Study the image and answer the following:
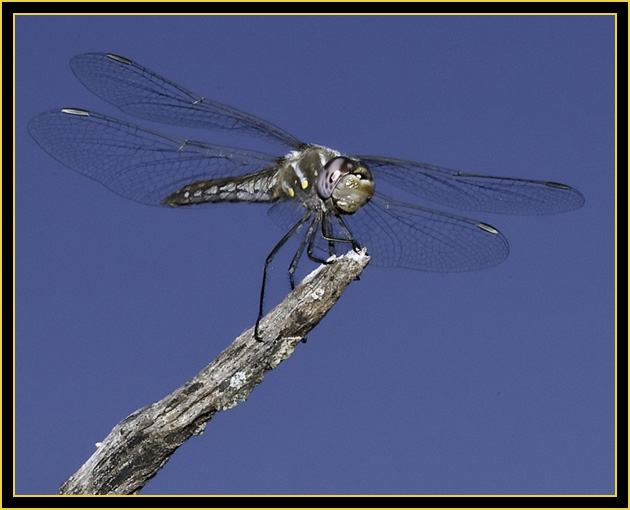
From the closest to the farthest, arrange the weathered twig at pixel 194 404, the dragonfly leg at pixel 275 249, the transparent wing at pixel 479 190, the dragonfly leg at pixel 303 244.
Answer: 1. the weathered twig at pixel 194 404
2. the dragonfly leg at pixel 275 249
3. the dragonfly leg at pixel 303 244
4. the transparent wing at pixel 479 190

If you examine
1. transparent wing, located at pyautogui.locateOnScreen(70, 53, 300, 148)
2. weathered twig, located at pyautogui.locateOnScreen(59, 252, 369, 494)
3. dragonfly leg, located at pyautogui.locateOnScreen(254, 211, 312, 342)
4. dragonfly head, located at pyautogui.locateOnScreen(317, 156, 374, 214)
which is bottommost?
weathered twig, located at pyautogui.locateOnScreen(59, 252, 369, 494)

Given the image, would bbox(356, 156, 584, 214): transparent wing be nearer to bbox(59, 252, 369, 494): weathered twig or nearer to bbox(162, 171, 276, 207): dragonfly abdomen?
bbox(162, 171, 276, 207): dragonfly abdomen

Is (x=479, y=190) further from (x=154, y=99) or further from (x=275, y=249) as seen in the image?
(x=154, y=99)

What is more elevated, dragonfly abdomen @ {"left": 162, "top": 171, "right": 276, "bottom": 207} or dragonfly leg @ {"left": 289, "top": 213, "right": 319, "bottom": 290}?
dragonfly abdomen @ {"left": 162, "top": 171, "right": 276, "bottom": 207}

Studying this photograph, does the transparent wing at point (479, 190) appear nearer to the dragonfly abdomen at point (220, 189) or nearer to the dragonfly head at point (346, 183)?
the dragonfly head at point (346, 183)

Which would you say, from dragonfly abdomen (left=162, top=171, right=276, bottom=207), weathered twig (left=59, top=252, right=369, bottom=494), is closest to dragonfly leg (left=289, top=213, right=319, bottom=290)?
dragonfly abdomen (left=162, top=171, right=276, bottom=207)

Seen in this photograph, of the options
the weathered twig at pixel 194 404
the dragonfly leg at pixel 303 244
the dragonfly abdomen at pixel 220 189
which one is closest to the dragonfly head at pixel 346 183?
the dragonfly leg at pixel 303 244

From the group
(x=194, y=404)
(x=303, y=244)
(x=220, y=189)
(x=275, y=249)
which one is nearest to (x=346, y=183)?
(x=303, y=244)
